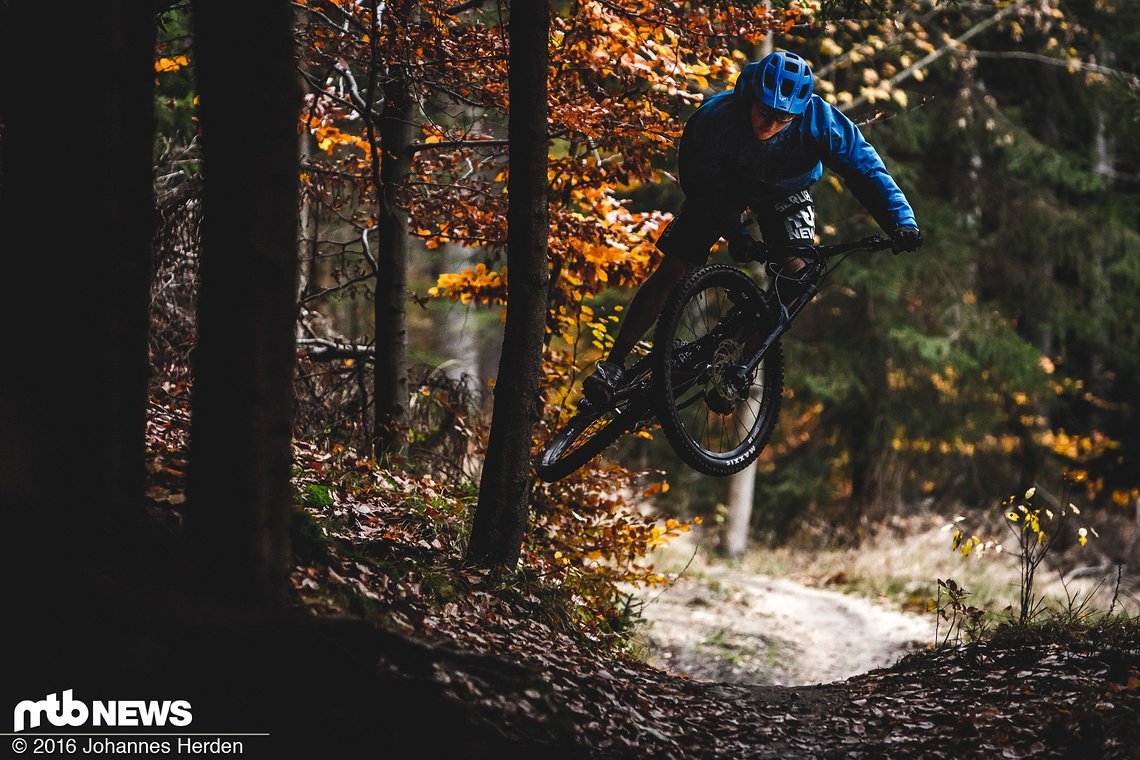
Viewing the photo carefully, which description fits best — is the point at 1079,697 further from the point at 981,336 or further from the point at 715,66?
the point at 981,336

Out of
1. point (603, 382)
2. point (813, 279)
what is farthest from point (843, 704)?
point (813, 279)

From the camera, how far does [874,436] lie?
16266 millimetres

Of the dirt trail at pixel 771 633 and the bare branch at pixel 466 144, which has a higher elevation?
the bare branch at pixel 466 144

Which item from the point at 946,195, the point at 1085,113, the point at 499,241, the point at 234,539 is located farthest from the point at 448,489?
the point at 1085,113

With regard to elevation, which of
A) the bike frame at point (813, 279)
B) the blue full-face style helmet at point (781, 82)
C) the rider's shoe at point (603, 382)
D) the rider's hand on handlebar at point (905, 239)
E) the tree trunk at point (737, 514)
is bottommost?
the tree trunk at point (737, 514)

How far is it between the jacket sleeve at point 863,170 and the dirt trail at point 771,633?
386 centimetres

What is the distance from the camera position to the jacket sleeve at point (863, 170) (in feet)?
18.9

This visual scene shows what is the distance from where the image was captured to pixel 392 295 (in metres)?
7.57

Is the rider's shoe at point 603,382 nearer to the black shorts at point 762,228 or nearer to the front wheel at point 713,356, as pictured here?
the front wheel at point 713,356

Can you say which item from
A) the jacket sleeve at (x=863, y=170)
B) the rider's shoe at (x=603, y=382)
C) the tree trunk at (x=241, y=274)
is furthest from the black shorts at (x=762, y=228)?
the tree trunk at (x=241, y=274)

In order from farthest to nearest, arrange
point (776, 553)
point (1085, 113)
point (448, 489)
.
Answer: point (1085, 113), point (776, 553), point (448, 489)

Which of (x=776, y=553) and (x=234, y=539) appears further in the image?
(x=776, y=553)

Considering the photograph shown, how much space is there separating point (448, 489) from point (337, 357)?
2114 millimetres

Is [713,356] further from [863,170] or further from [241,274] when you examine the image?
[241,274]
